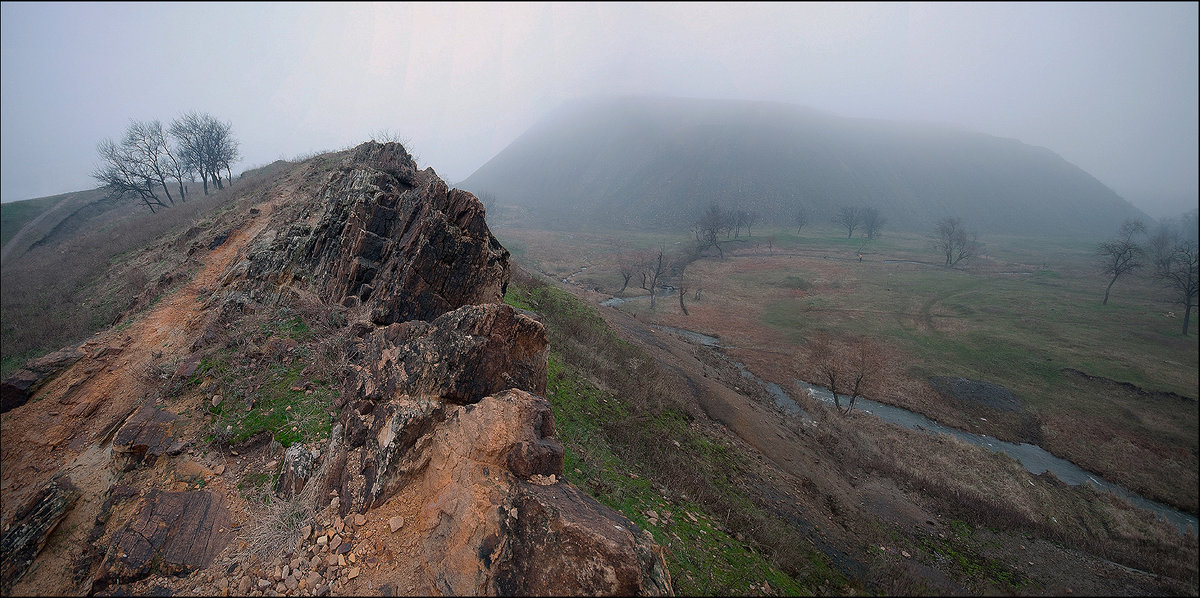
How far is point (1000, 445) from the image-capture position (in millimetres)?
19141

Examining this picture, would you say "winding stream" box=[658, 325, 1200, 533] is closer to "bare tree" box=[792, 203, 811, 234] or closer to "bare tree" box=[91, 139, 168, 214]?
"bare tree" box=[91, 139, 168, 214]

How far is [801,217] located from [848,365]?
77.7 meters

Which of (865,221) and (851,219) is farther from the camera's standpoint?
(865,221)

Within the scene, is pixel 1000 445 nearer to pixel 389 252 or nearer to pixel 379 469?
pixel 379 469

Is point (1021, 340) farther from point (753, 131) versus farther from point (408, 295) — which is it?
point (753, 131)

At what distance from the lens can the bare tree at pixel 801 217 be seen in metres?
94.4

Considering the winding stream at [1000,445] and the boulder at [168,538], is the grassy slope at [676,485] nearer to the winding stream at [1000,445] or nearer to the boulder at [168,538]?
the boulder at [168,538]

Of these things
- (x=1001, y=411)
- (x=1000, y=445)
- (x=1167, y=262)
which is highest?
(x=1167, y=262)

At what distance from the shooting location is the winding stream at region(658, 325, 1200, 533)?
12.2m

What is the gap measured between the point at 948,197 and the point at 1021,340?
418 feet

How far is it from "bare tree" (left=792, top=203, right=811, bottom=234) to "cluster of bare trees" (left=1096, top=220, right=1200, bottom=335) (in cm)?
5519

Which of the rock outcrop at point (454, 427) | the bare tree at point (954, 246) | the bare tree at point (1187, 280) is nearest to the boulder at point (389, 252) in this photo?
the rock outcrop at point (454, 427)

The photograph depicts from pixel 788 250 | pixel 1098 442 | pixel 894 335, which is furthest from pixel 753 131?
pixel 1098 442

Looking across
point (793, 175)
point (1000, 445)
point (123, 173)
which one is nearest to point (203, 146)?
point (123, 173)
